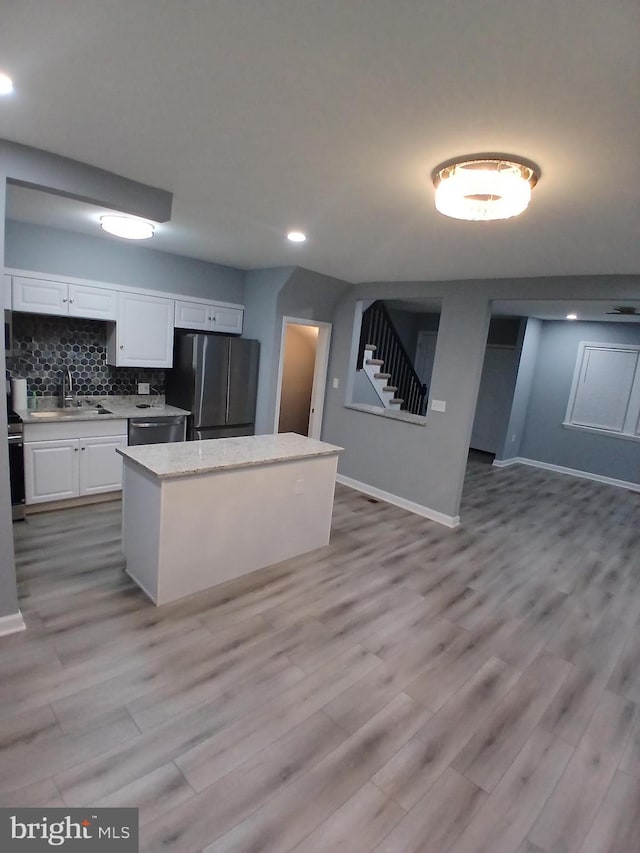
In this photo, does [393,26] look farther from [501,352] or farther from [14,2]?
[501,352]

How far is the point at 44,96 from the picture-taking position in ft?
5.24

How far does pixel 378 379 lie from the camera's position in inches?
248

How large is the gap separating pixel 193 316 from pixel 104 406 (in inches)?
52.7

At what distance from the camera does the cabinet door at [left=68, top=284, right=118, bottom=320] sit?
12.6 ft

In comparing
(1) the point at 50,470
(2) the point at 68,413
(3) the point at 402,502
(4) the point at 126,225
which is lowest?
(3) the point at 402,502

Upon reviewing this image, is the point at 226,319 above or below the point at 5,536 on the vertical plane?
above

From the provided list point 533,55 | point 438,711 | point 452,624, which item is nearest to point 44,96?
point 533,55

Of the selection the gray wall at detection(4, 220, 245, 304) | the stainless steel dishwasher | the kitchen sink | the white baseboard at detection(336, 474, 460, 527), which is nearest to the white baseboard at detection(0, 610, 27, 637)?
the kitchen sink

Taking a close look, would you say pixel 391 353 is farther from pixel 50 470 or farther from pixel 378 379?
pixel 50 470

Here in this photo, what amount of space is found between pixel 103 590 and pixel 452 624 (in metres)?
2.28

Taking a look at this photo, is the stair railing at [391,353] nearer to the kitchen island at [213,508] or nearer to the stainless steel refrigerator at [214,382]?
the stainless steel refrigerator at [214,382]

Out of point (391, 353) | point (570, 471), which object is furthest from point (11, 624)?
point (570, 471)

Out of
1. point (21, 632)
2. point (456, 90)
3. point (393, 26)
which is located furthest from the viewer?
point (21, 632)

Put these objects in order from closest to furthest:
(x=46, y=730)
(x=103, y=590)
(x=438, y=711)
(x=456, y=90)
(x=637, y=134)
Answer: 1. (x=456, y=90)
2. (x=637, y=134)
3. (x=46, y=730)
4. (x=438, y=711)
5. (x=103, y=590)
